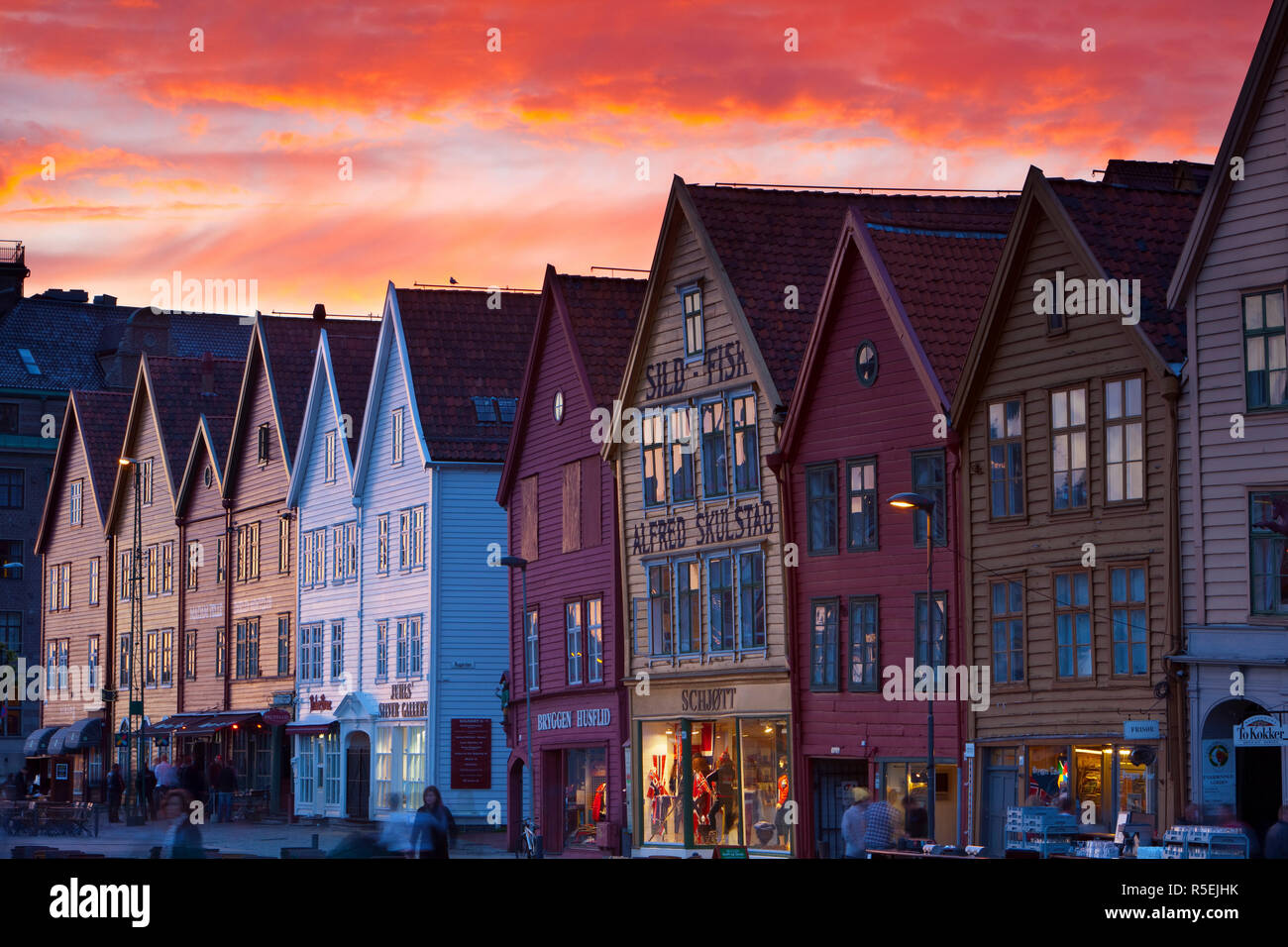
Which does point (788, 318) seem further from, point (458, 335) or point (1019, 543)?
point (458, 335)

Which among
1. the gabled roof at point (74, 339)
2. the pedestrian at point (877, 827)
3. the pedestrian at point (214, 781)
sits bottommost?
the pedestrian at point (214, 781)

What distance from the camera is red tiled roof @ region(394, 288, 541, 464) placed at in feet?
202

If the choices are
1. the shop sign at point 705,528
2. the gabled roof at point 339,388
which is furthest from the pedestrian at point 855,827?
the gabled roof at point 339,388

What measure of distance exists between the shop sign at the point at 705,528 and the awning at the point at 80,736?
43952 millimetres

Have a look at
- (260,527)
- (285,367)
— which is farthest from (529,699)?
(260,527)

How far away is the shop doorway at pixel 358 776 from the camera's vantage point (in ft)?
211

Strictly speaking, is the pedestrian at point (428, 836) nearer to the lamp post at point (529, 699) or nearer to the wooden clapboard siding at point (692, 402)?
the wooden clapboard siding at point (692, 402)

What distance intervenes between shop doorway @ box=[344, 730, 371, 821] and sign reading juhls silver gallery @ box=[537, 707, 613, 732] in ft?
37.8

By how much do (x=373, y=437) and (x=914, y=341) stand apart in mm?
28609

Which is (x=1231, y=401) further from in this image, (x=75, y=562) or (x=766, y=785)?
(x=75, y=562)

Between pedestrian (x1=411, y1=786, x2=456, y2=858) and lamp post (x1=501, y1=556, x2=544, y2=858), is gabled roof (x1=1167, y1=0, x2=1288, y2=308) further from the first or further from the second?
lamp post (x1=501, y1=556, x2=544, y2=858)

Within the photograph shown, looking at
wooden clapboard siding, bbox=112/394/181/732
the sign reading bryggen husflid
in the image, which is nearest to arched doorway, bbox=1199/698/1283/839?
the sign reading bryggen husflid

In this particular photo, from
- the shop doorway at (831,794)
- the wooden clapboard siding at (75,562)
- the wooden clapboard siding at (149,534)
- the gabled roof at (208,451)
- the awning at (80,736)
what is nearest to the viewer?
the shop doorway at (831,794)

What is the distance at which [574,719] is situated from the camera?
173 ft
